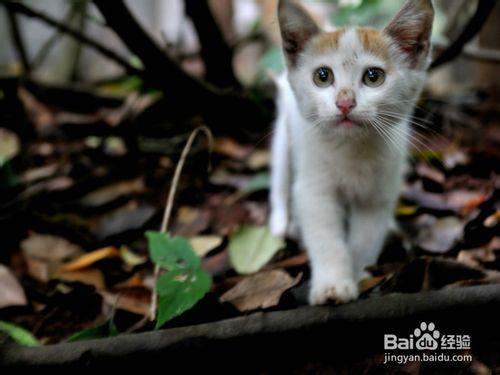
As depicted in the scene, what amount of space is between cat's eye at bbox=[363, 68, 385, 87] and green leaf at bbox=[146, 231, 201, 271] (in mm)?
916

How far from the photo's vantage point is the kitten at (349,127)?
193 centimetres

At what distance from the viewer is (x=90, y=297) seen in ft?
7.06

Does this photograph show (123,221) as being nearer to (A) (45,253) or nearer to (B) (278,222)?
(A) (45,253)

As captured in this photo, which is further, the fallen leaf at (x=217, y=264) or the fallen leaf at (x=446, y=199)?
the fallen leaf at (x=446, y=199)

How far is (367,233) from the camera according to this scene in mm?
2252

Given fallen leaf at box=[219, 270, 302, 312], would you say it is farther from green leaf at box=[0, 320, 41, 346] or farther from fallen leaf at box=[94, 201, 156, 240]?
fallen leaf at box=[94, 201, 156, 240]

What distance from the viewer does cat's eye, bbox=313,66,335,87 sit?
200 cm

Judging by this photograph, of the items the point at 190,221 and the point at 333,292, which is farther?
the point at 190,221

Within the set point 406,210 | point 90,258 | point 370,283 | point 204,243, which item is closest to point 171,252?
point 204,243

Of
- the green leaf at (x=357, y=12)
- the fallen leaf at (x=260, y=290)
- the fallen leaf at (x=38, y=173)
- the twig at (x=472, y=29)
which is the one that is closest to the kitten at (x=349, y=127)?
the fallen leaf at (x=260, y=290)

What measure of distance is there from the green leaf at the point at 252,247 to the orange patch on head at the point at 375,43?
0.98m

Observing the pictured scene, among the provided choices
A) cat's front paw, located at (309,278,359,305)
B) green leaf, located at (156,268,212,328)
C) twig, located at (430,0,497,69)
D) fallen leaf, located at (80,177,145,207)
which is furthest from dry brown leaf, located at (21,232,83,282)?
twig, located at (430,0,497,69)

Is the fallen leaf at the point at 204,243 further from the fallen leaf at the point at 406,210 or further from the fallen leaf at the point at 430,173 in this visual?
the fallen leaf at the point at 430,173

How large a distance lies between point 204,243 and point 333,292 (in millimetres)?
883
